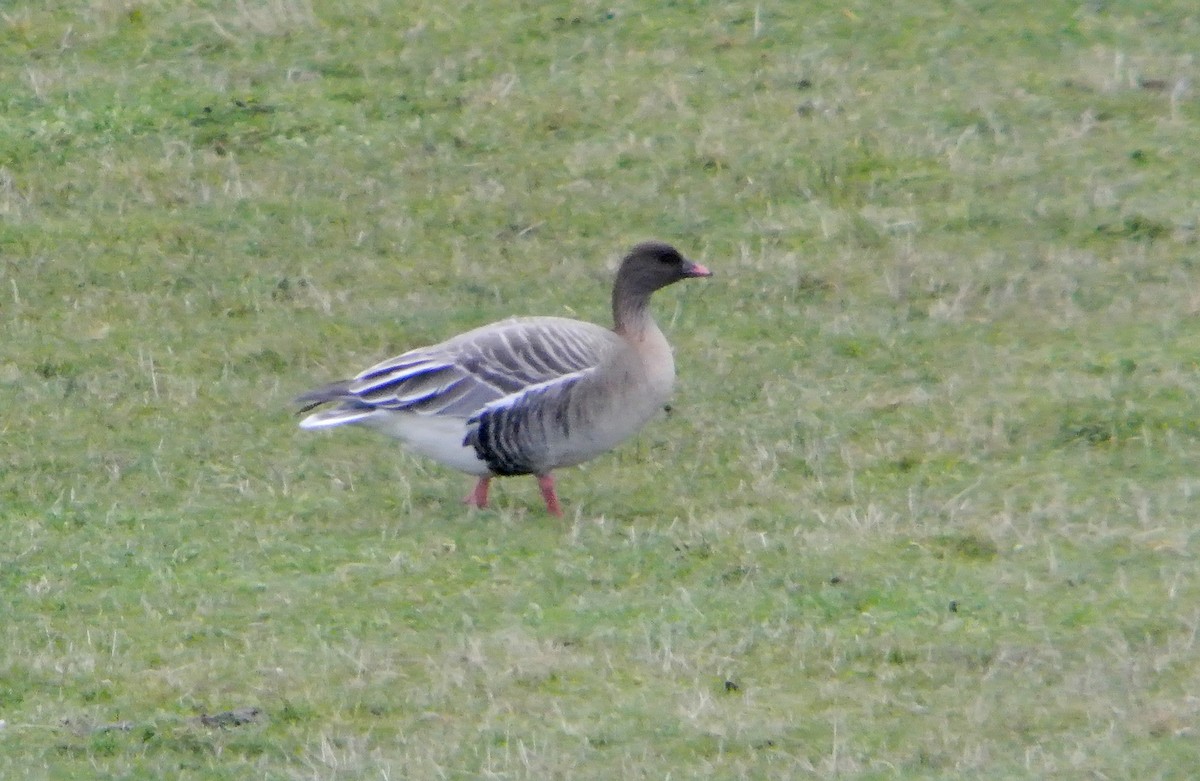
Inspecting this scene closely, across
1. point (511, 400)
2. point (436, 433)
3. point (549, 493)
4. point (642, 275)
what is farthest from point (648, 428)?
point (436, 433)

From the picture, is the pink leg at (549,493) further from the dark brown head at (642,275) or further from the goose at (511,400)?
the dark brown head at (642,275)

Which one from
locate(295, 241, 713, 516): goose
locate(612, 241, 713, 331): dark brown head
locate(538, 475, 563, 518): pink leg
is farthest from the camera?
locate(612, 241, 713, 331): dark brown head

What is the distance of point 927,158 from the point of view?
1380cm

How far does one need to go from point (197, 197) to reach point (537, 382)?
5031mm

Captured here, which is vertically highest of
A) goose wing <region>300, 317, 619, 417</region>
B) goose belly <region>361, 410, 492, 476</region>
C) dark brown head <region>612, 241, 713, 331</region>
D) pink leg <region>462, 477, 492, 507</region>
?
dark brown head <region>612, 241, 713, 331</region>

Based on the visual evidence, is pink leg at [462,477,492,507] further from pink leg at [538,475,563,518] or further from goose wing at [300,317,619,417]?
goose wing at [300,317,619,417]

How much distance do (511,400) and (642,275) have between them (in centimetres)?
110

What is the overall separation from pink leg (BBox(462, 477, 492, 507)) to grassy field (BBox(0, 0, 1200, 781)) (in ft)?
0.32

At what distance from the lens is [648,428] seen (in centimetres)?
1056

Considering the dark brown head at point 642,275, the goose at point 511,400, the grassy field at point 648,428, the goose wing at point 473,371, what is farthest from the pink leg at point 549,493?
the dark brown head at point 642,275

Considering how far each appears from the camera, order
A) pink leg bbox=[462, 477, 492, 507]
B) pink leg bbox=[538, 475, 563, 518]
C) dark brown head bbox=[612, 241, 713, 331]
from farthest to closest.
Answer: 1. dark brown head bbox=[612, 241, 713, 331]
2. pink leg bbox=[462, 477, 492, 507]
3. pink leg bbox=[538, 475, 563, 518]

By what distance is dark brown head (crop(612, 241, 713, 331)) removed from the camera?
991 cm

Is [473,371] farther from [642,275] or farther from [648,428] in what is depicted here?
[648,428]

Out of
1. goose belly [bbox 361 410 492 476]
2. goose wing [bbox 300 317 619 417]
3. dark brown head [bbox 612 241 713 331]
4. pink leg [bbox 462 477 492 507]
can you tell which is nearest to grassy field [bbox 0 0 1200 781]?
pink leg [bbox 462 477 492 507]
